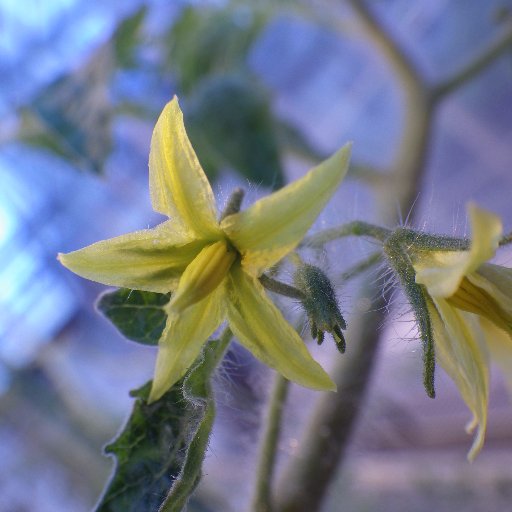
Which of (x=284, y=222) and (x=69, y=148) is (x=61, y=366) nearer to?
(x=69, y=148)

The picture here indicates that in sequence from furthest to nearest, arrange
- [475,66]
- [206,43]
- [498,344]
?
[206,43]
[475,66]
[498,344]

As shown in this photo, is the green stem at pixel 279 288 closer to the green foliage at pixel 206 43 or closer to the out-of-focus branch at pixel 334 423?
the out-of-focus branch at pixel 334 423

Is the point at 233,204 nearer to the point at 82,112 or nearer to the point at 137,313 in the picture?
the point at 137,313

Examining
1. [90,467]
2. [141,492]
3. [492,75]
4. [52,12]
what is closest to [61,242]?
[52,12]

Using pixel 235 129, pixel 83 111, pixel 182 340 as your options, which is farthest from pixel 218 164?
pixel 182 340

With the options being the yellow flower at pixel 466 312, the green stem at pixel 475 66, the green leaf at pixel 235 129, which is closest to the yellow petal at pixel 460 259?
the yellow flower at pixel 466 312

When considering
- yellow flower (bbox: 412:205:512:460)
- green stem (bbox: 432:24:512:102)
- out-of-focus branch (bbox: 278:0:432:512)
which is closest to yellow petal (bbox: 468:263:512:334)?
yellow flower (bbox: 412:205:512:460)
